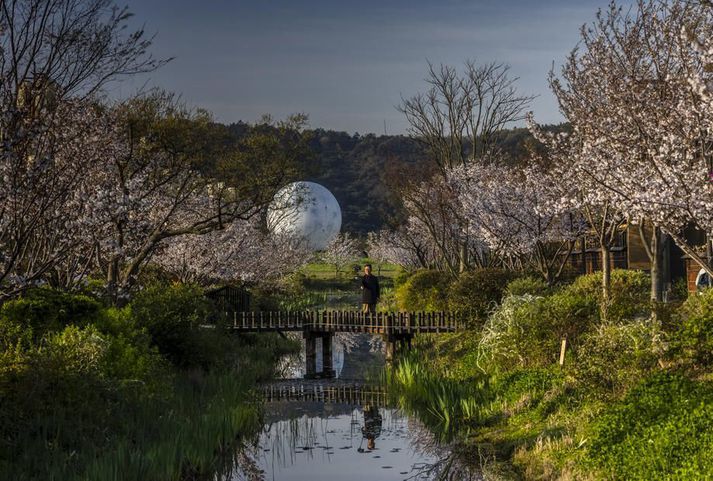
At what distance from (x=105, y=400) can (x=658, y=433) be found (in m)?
9.06

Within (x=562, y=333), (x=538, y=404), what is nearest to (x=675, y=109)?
(x=562, y=333)

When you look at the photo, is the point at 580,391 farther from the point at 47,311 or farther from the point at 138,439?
the point at 47,311

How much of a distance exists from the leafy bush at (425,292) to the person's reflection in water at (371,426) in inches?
432

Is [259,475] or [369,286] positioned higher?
[369,286]

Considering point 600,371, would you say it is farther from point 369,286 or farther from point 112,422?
point 369,286

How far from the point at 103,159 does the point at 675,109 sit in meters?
12.3

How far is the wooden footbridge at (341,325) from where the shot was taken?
2878 cm

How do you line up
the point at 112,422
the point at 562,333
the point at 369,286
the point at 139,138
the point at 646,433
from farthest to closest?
the point at 369,286 → the point at 139,138 → the point at 562,333 → the point at 112,422 → the point at 646,433

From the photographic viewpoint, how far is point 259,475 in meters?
14.7

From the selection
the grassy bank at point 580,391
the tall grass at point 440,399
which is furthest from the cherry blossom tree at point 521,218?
the tall grass at point 440,399

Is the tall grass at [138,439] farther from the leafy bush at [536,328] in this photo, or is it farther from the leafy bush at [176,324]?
the leafy bush at [536,328]

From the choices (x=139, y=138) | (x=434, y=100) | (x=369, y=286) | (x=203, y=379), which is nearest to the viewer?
(x=203, y=379)

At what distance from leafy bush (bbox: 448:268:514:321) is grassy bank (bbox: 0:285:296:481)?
23.8ft

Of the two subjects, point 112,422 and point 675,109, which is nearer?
point 112,422
